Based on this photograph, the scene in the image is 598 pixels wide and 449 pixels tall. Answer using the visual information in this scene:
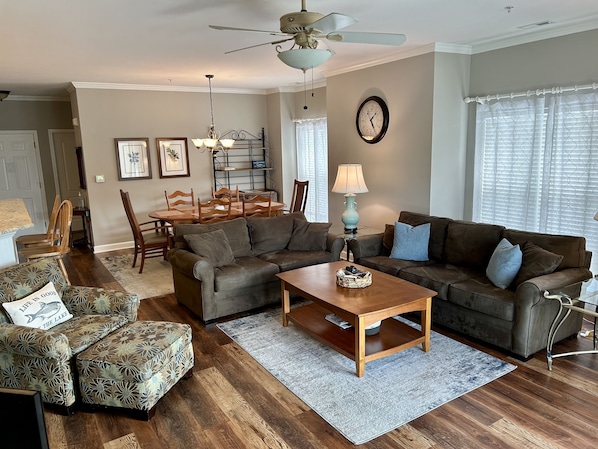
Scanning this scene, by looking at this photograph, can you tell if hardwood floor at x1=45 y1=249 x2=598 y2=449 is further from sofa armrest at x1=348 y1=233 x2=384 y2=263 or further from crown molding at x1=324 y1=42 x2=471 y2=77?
crown molding at x1=324 y1=42 x2=471 y2=77

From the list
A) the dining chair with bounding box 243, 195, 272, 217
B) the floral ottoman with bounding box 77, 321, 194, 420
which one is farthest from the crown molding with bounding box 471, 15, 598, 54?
the floral ottoman with bounding box 77, 321, 194, 420

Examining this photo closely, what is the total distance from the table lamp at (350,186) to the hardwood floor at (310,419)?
255cm

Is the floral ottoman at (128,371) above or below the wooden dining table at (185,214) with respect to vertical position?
below

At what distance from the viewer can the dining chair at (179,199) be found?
685 centimetres

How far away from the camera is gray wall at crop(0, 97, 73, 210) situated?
7.96m

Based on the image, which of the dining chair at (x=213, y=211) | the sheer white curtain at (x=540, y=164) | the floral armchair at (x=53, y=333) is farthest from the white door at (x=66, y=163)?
the sheer white curtain at (x=540, y=164)

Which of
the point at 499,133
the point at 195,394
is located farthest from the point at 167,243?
the point at 499,133

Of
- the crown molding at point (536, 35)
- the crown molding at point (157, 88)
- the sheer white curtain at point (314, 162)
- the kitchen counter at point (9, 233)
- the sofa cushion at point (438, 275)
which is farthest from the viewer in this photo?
the sheer white curtain at point (314, 162)

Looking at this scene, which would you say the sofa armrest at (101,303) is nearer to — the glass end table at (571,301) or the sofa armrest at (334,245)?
the sofa armrest at (334,245)

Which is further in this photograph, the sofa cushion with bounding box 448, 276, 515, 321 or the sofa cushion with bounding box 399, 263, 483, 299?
the sofa cushion with bounding box 399, 263, 483, 299

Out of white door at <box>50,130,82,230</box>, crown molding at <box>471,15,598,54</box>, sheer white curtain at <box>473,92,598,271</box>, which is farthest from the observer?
white door at <box>50,130,82,230</box>

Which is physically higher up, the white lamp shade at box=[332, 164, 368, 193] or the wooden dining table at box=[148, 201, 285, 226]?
the white lamp shade at box=[332, 164, 368, 193]

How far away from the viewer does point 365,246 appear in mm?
4730

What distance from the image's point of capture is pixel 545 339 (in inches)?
132
